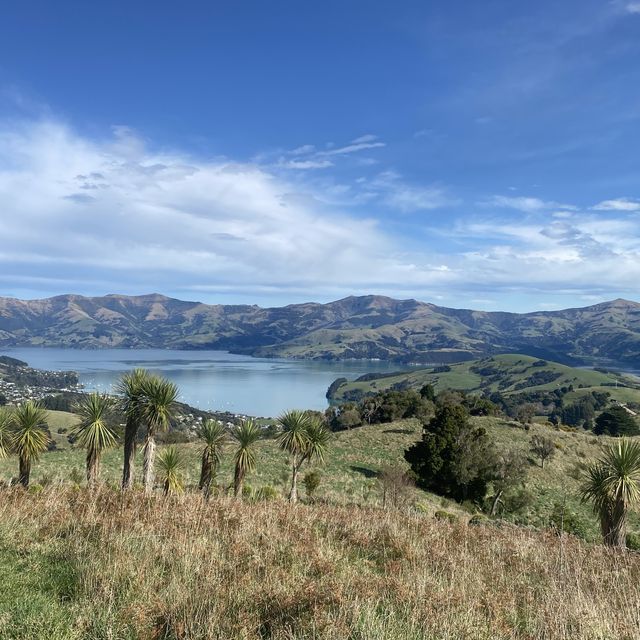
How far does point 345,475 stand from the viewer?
33.9 metres

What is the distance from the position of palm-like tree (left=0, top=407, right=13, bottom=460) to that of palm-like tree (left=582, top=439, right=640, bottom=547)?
2164 cm

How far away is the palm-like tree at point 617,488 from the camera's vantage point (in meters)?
14.6

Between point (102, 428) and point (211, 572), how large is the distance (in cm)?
1501

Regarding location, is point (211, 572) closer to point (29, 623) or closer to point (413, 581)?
point (29, 623)

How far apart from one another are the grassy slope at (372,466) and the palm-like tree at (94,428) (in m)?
1.10

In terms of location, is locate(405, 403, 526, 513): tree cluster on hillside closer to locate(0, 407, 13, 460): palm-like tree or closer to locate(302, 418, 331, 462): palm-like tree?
locate(302, 418, 331, 462): palm-like tree

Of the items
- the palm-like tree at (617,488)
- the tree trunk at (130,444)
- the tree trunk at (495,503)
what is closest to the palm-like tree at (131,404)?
the tree trunk at (130,444)

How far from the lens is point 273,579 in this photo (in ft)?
17.4

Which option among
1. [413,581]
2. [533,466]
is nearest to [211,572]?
[413,581]

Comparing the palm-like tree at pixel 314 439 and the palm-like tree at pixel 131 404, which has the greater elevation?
the palm-like tree at pixel 131 404

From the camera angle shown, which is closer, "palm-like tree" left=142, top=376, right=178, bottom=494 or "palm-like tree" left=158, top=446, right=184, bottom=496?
"palm-like tree" left=142, top=376, right=178, bottom=494

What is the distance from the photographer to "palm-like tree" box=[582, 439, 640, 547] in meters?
14.6

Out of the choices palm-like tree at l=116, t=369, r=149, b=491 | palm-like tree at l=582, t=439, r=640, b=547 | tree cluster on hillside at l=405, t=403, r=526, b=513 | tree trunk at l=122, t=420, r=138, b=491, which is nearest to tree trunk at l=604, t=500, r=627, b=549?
palm-like tree at l=582, t=439, r=640, b=547

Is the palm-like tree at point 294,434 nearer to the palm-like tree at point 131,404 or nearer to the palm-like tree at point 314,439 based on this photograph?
the palm-like tree at point 314,439
